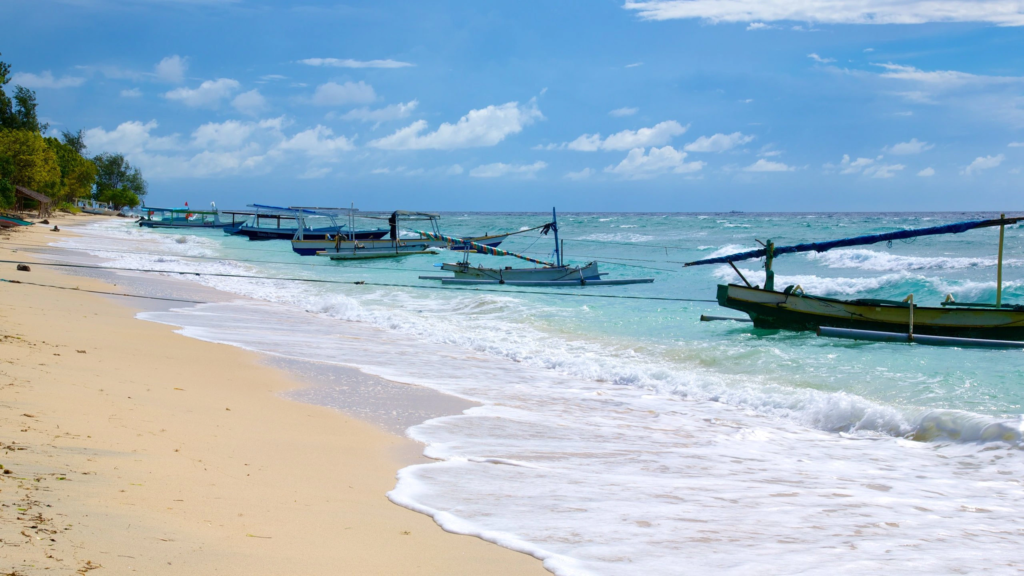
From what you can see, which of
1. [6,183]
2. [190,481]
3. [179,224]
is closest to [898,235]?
[190,481]

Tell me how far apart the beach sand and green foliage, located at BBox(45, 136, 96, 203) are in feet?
241

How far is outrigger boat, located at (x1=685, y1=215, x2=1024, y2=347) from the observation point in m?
13.5

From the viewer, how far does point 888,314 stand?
46.9ft

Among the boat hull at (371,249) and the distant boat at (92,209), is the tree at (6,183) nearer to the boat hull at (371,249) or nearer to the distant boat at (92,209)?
the boat hull at (371,249)

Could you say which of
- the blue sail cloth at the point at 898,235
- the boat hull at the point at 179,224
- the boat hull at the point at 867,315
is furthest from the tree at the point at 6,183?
the boat hull at the point at 867,315

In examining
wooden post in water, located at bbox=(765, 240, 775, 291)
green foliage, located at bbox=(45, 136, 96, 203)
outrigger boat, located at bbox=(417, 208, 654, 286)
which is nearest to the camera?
wooden post in water, located at bbox=(765, 240, 775, 291)

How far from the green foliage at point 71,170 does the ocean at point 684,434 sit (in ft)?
229

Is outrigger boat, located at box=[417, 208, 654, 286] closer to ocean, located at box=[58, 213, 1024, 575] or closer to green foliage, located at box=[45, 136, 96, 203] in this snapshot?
ocean, located at box=[58, 213, 1024, 575]

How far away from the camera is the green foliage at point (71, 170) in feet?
244

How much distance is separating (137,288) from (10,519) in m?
16.8

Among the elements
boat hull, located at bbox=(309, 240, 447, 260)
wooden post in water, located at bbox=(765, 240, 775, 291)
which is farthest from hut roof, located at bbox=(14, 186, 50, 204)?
wooden post in water, located at bbox=(765, 240, 775, 291)

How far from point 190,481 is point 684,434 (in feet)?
15.1

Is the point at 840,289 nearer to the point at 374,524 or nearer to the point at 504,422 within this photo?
the point at 504,422

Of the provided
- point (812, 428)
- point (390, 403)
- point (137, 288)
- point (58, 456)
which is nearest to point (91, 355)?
point (390, 403)
